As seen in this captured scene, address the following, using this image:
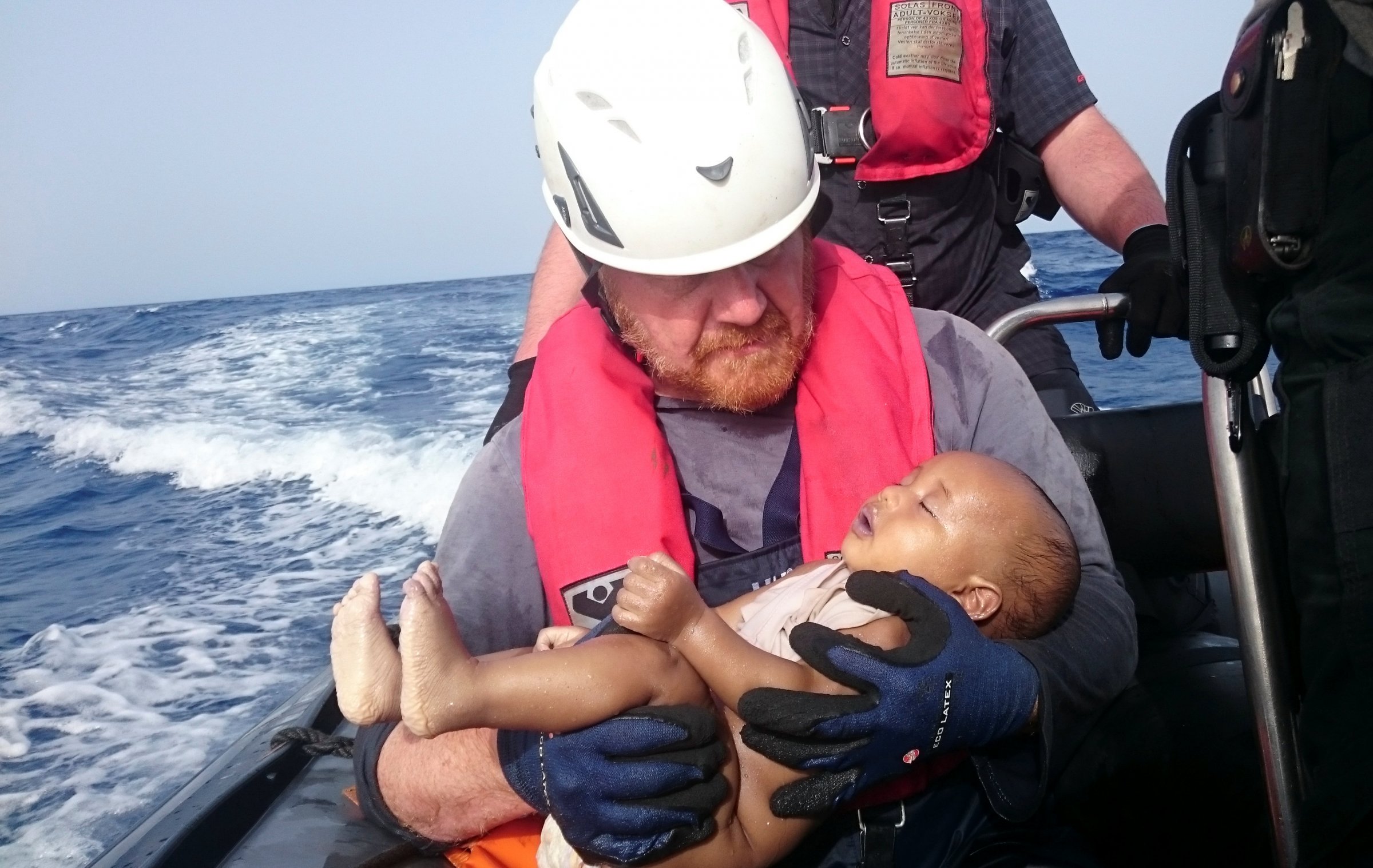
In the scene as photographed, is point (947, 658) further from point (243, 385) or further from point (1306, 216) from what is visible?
point (243, 385)

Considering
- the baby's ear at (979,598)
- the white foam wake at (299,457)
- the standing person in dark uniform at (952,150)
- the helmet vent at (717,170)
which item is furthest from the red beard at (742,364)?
the white foam wake at (299,457)

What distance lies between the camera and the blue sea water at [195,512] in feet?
13.2

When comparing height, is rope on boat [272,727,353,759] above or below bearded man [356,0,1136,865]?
below

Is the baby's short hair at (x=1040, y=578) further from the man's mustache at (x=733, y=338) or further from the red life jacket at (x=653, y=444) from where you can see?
the man's mustache at (x=733, y=338)

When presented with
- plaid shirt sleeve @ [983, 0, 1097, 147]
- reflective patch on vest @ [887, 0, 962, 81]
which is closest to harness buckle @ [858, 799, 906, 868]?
reflective patch on vest @ [887, 0, 962, 81]

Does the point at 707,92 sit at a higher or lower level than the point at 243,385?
higher

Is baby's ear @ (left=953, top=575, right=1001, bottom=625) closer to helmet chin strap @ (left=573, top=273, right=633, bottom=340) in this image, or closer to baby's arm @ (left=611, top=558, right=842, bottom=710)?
baby's arm @ (left=611, top=558, right=842, bottom=710)

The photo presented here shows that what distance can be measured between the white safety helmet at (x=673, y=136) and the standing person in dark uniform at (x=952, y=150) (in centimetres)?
107

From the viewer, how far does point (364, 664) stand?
144 centimetres

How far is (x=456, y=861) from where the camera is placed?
1.90 m

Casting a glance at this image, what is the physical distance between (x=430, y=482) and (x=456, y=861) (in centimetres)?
520

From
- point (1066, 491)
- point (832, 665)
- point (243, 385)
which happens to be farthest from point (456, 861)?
point (243, 385)

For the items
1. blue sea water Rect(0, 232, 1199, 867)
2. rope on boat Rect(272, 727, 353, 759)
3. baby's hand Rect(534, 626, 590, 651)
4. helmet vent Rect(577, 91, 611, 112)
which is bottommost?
blue sea water Rect(0, 232, 1199, 867)

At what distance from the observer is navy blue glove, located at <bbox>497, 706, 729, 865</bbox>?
1.47 meters
